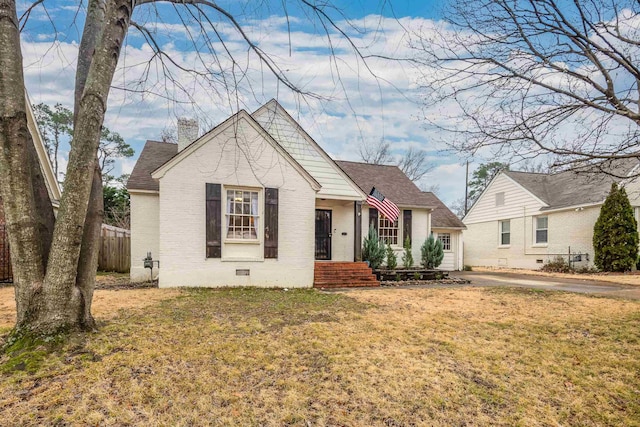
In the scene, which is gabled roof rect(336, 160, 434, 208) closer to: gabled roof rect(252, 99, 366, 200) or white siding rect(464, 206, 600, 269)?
gabled roof rect(252, 99, 366, 200)

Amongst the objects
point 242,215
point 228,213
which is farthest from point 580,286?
point 228,213

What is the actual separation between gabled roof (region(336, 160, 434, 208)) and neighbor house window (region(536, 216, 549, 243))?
6.95 m

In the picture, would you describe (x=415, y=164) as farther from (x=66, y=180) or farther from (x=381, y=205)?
(x=66, y=180)

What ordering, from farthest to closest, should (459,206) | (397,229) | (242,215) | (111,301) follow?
(459,206), (397,229), (242,215), (111,301)

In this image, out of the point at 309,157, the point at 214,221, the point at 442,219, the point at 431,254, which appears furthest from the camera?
the point at 442,219

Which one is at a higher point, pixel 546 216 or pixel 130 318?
pixel 546 216

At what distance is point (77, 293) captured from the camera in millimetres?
3756

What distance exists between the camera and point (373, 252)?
11.8m

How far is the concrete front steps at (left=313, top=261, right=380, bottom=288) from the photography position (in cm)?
990

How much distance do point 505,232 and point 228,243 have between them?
56.3 feet

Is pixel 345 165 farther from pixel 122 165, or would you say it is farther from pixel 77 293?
pixel 122 165

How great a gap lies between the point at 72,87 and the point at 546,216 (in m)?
20.2

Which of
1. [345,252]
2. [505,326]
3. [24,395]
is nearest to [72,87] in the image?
[24,395]

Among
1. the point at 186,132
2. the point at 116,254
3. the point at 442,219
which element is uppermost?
the point at 186,132
